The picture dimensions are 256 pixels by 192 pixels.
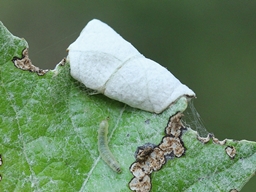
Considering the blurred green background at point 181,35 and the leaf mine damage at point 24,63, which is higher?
the leaf mine damage at point 24,63

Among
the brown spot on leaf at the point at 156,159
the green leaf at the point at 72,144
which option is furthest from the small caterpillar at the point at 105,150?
the brown spot on leaf at the point at 156,159

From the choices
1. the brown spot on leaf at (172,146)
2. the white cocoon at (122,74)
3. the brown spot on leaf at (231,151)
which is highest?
the white cocoon at (122,74)

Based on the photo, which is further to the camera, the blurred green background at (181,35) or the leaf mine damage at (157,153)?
the blurred green background at (181,35)

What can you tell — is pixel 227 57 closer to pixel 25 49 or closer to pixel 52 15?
pixel 52 15

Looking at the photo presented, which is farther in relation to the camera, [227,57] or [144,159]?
[227,57]

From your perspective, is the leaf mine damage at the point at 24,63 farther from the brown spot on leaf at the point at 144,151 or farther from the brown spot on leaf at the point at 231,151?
the brown spot on leaf at the point at 231,151

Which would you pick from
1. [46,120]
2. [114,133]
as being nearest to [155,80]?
[114,133]

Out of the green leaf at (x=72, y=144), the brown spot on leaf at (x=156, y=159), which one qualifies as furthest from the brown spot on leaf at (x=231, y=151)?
the brown spot on leaf at (x=156, y=159)

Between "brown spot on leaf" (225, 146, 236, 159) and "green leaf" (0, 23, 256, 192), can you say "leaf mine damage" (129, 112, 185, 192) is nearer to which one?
"green leaf" (0, 23, 256, 192)
